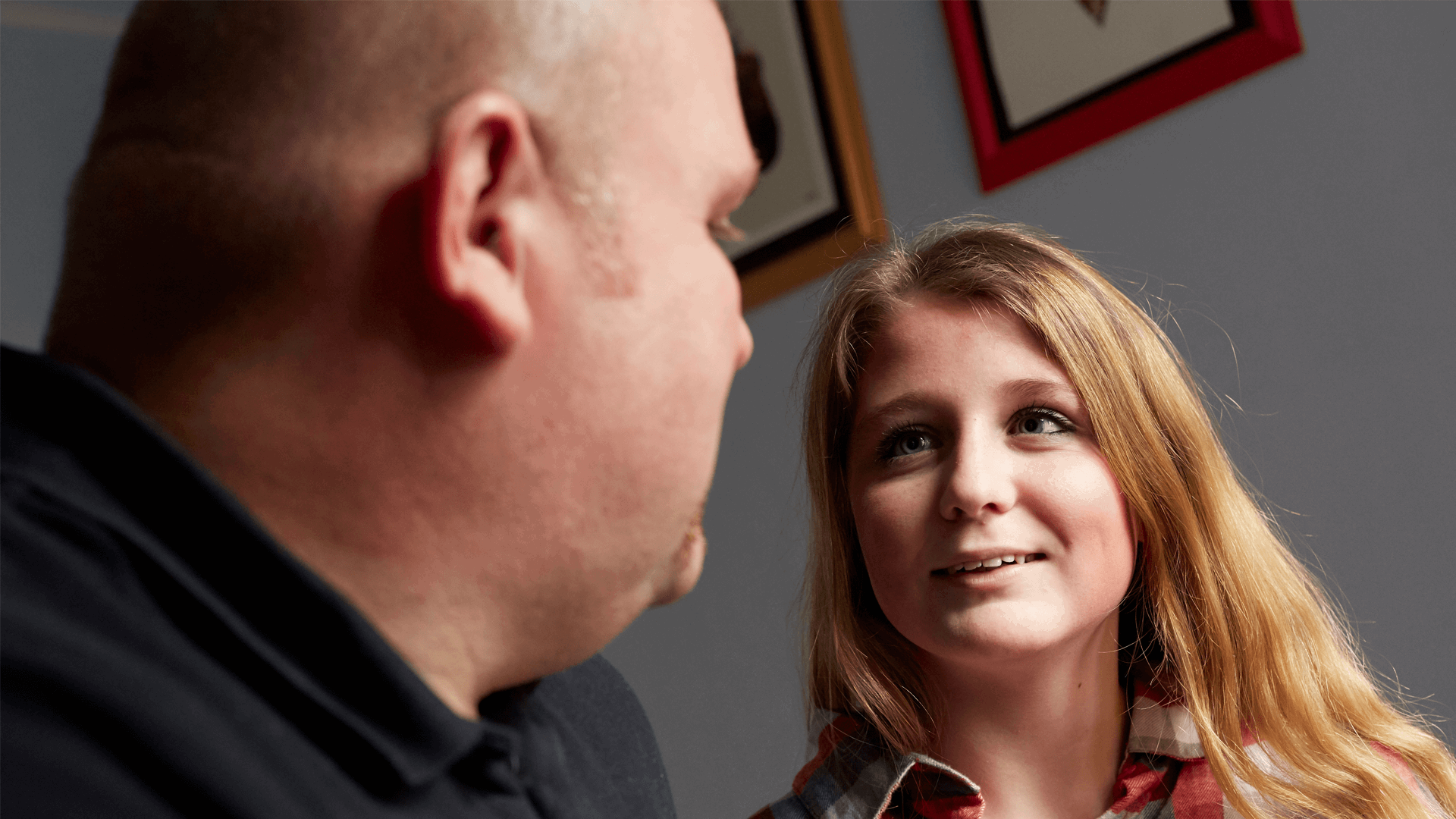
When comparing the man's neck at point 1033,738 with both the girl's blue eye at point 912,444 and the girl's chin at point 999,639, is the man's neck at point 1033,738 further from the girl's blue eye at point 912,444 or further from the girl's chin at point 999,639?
the girl's blue eye at point 912,444

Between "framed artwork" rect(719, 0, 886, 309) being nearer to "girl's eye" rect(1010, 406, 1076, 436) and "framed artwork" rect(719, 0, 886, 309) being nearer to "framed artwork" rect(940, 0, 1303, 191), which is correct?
"framed artwork" rect(940, 0, 1303, 191)

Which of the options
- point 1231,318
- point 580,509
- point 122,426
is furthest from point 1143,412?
point 122,426

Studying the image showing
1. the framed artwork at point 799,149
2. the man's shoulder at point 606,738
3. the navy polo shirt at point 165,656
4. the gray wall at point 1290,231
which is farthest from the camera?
the framed artwork at point 799,149

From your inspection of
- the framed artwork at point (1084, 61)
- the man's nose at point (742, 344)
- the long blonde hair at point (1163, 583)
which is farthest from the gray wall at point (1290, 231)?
the man's nose at point (742, 344)

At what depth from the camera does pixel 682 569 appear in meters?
0.40

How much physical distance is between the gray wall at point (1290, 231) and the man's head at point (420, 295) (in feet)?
4.28

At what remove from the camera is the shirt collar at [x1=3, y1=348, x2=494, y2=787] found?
30 cm

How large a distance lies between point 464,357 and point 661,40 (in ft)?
0.46

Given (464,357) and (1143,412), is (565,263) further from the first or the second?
(1143,412)

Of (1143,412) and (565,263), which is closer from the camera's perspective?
(565,263)

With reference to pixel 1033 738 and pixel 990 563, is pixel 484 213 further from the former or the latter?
pixel 1033 738

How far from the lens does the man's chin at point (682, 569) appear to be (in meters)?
0.38

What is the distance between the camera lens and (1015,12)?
5.39ft

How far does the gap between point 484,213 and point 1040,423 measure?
695 millimetres
